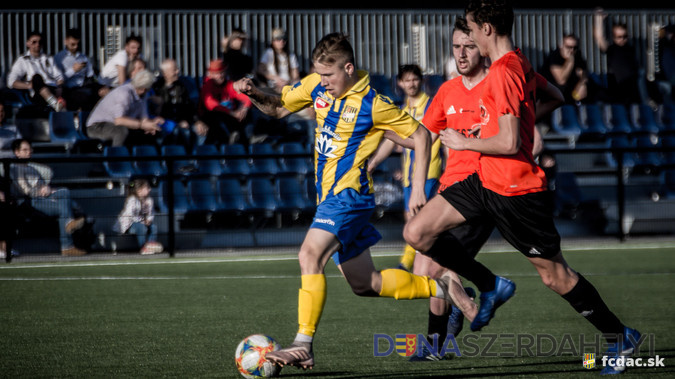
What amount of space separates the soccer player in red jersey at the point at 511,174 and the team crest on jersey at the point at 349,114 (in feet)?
2.65

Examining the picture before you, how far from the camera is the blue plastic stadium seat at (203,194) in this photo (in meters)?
12.5

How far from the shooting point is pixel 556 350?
19.0 ft

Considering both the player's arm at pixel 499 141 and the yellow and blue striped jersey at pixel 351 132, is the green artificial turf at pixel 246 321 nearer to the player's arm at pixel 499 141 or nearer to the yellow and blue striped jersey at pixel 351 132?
the yellow and blue striped jersey at pixel 351 132

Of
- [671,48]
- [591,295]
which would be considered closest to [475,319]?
[591,295]

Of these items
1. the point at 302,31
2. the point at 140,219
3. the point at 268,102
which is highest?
the point at 302,31

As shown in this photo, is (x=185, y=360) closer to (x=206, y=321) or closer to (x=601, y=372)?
(x=206, y=321)

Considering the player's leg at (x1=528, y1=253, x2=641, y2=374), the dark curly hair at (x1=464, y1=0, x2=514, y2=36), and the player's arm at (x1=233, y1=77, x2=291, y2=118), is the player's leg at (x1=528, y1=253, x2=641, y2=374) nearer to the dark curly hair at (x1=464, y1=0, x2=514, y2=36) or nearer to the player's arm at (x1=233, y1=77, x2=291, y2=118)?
the dark curly hair at (x1=464, y1=0, x2=514, y2=36)

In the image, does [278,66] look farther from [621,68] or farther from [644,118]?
[644,118]

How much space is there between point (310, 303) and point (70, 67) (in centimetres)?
1054

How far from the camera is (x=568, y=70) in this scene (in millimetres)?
16016

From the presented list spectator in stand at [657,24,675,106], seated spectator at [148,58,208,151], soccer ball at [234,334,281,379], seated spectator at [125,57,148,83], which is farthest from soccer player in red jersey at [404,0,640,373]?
spectator in stand at [657,24,675,106]

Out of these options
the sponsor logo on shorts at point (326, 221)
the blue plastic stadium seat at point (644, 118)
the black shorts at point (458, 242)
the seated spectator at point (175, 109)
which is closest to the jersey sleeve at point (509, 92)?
the black shorts at point (458, 242)

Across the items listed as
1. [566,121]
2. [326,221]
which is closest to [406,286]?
[326,221]

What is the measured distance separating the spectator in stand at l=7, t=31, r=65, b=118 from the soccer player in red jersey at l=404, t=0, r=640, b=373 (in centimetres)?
1048
